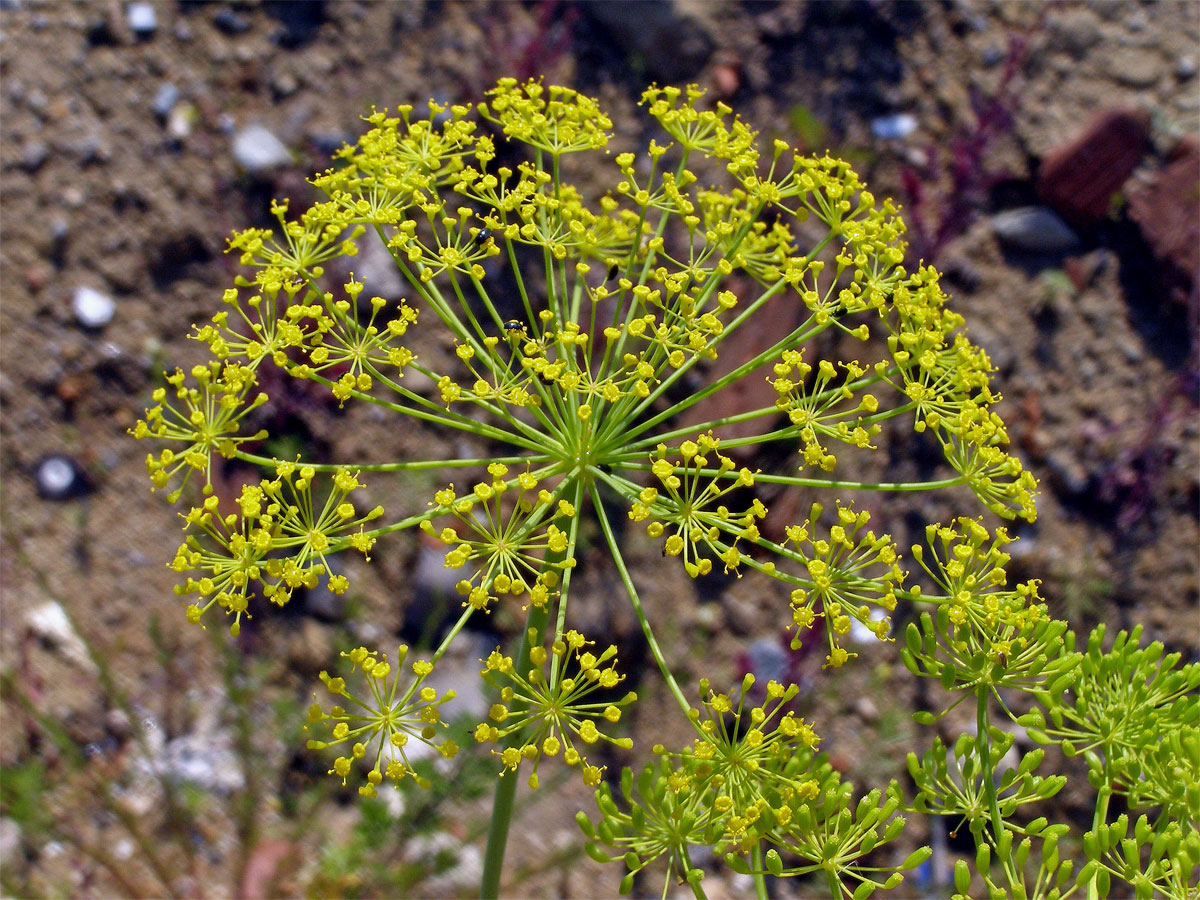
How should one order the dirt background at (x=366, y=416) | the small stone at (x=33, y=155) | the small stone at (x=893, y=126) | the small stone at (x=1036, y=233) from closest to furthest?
the dirt background at (x=366, y=416) < the small stone at (x=33, y=155) < the small stone at (x=1036, y=233) < the small stone at (x=893, y=126)

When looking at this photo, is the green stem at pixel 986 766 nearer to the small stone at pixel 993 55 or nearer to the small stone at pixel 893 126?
the small stone at pixel 893 126

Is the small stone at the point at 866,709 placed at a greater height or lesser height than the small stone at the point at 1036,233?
lesser

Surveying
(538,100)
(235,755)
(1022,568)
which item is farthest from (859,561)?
(235,755)

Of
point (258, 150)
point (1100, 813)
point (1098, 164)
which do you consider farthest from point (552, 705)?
point (1098, 164)

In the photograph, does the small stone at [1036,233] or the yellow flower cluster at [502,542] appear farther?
the small stone at [1036,233]

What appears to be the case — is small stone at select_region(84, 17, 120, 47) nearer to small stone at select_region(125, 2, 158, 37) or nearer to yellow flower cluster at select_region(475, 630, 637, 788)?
small stone at select_region(125, 2, 158, 37)

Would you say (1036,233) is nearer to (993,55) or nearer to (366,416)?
(993,55)

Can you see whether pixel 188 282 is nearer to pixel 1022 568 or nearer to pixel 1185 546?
pixel 1022 568

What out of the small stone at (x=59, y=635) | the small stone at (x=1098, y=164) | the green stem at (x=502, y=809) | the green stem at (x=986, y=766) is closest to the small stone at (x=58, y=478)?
the small stone at (x=59, y=635)
